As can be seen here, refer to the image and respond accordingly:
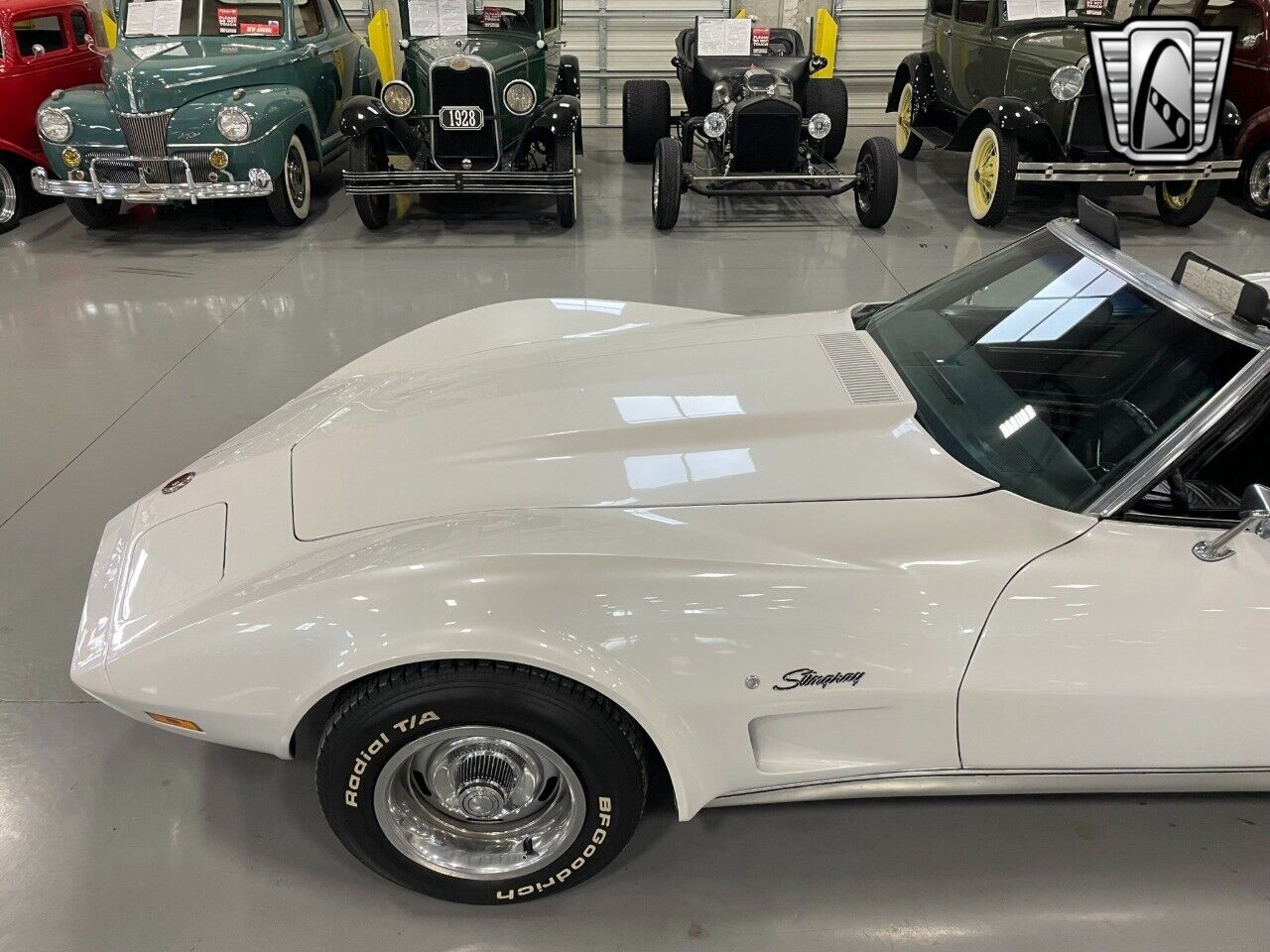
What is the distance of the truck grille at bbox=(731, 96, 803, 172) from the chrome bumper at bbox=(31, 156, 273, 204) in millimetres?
3431

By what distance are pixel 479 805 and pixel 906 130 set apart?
9.09 metres

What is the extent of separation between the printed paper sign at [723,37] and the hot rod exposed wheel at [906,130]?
2.19 m

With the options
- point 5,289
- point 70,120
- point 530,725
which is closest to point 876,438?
point 530,725

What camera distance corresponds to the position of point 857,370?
2191mm

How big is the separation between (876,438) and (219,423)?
9.84 ft

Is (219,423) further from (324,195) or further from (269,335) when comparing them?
(324,195)

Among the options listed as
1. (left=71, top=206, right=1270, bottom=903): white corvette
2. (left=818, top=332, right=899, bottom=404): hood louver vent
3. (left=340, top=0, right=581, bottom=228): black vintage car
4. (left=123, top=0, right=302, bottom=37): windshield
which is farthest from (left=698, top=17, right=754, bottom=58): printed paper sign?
(left=71, top=206, right=1270, bottom=903): white corvette

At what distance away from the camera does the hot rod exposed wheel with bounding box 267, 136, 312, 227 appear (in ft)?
22.1

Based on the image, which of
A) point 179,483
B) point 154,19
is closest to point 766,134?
point 154,19

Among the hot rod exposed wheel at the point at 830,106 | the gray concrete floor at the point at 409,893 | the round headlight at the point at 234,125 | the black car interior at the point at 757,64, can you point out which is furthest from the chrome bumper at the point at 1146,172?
the round headlight at the point at 234,125

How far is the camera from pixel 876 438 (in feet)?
6.30

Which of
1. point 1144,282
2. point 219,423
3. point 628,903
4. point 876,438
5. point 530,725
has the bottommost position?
point 628,903

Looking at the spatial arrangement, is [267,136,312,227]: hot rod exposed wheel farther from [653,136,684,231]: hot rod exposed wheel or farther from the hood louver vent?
the hood louver vent

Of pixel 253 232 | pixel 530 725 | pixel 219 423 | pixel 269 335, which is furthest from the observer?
pixel 253 232
